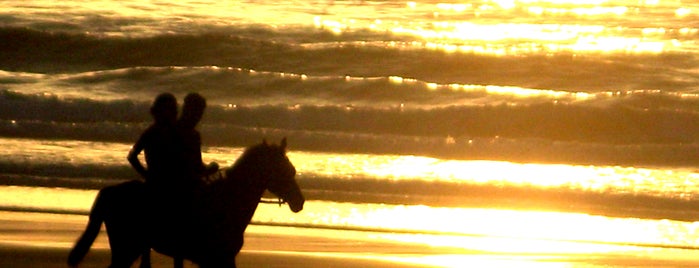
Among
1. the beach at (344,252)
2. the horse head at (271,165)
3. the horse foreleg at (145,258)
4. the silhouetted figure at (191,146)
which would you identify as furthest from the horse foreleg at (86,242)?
the beach at (344,252)

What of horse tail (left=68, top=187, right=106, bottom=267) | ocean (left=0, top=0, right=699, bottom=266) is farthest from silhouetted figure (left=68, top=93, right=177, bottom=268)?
ocean (left=0, top=0, right=699, bottom=266)

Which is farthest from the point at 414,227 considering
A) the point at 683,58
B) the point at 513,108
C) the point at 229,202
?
the point at 683,58

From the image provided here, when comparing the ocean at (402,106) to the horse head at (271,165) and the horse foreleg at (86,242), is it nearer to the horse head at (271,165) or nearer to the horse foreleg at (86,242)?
the horse head at (271,165)

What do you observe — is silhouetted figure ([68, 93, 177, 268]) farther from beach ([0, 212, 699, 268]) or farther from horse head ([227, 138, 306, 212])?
beach ([0, 212, 699, 268])

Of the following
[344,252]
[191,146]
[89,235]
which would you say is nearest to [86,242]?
[89,235]

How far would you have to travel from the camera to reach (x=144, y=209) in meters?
7.88

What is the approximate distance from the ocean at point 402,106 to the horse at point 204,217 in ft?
10.3

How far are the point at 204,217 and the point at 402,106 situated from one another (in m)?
12.3

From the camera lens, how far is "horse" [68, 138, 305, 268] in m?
7.89

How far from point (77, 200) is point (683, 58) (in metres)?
15.3

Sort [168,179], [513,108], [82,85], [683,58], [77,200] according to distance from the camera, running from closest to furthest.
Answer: [168,179] < [77,200] < [513,108] < [82,85] < [683,58]

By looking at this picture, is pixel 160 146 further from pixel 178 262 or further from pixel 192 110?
pixel 178 262

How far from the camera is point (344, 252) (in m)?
10.6

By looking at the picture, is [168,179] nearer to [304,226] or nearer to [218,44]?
[304,226]
